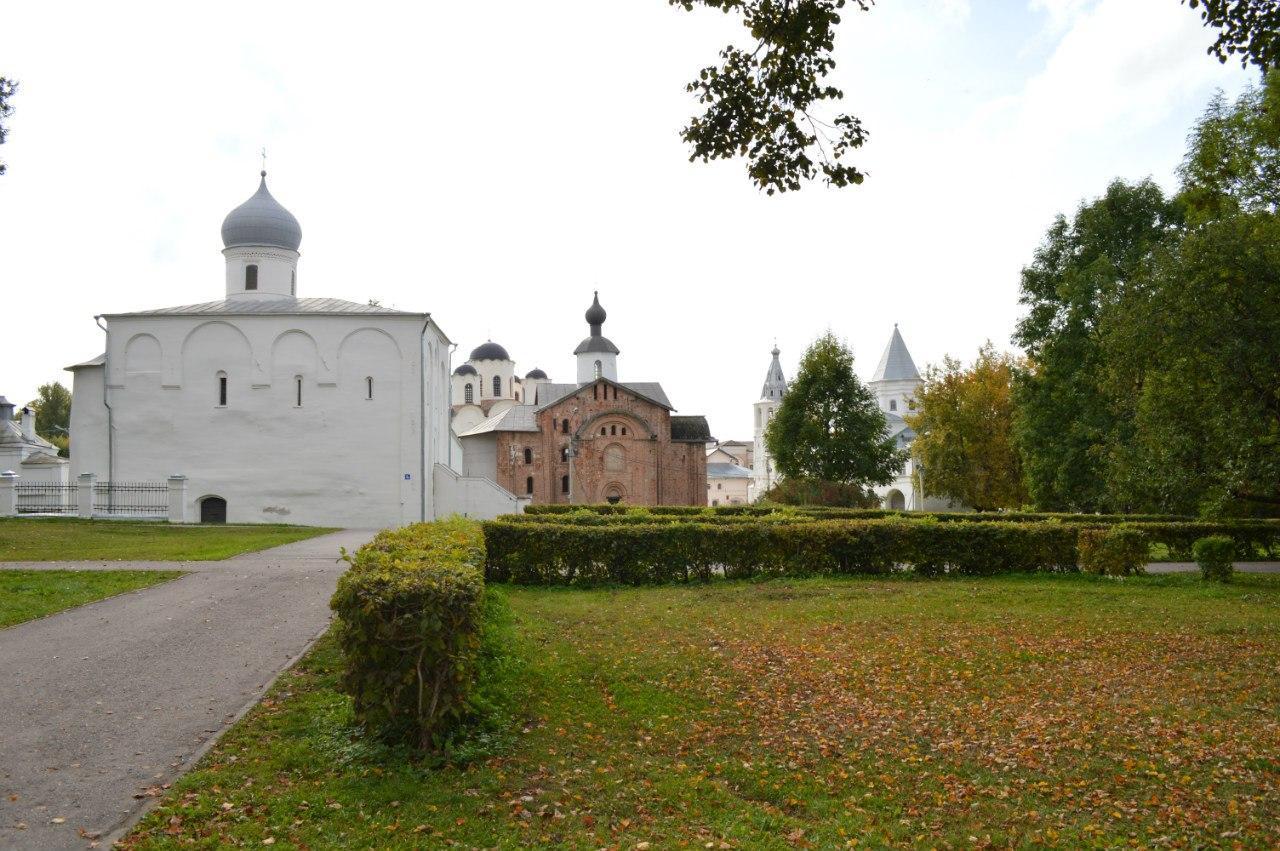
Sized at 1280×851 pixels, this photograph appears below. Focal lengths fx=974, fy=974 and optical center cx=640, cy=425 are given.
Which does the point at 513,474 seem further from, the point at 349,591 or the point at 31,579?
the point at 349,591

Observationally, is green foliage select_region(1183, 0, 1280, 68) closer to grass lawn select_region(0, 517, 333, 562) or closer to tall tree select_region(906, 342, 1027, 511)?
grass lawn select_region(0, 517, 333, 562)

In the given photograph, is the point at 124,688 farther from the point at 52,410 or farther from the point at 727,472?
the point at 727,472

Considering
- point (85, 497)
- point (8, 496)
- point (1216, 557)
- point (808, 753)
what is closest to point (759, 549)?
point (1216, 557)

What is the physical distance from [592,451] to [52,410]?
46.0 m

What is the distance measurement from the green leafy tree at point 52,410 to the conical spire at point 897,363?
68.9m

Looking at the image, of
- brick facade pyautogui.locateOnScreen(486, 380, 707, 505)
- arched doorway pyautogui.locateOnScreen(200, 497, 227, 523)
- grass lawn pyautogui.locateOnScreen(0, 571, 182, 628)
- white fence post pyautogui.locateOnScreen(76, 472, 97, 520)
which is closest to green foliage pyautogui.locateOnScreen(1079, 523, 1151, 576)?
grass lawn pyautogui.locateOnScreen(0, 571, 182, 628)

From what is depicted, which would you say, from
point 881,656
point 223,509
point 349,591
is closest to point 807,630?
point 881,656

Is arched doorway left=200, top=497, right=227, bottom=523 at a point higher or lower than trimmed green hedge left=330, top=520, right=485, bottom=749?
higher

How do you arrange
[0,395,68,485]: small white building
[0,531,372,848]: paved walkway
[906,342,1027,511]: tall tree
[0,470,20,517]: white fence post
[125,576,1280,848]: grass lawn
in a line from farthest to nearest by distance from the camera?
[906,342,1027,511]: tall tree < [0,395,68,485]: small white building < [0,470,20,517]: white fence post < [0,531,372,848]: paved walkway < [125,576,1280,848]: grass lawn

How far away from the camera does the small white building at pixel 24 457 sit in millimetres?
37094

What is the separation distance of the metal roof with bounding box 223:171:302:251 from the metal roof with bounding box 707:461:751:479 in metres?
85.6

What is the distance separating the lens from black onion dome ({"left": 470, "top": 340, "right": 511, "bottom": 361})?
81.6 meters

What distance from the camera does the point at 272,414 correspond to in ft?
113

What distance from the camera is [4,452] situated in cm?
3828
